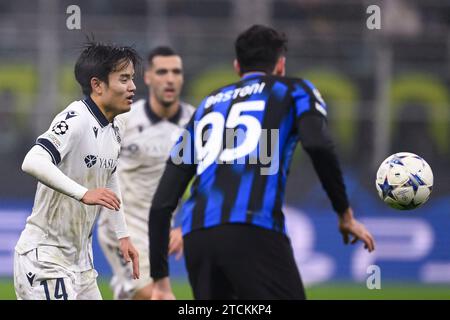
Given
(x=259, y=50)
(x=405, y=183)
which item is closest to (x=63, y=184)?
(x=259, y=50)

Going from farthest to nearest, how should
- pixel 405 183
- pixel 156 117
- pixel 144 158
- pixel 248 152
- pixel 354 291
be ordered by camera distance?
pixel 354 291 → pixel 156 117 → pixel 144 158 → pixel 405 183 → pixel 248 152

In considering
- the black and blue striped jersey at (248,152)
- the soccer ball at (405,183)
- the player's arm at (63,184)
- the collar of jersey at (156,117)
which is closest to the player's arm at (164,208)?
the black and blue striped jersey at (248,152)

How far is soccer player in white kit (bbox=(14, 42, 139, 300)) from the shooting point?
5434 mm

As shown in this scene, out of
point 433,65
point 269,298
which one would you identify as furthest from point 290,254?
point 433,65

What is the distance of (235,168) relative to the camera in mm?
5445

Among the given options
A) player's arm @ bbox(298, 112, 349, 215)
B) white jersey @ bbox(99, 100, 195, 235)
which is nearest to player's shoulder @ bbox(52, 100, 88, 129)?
player's arm @ bbox(298, 112, 349, 215)

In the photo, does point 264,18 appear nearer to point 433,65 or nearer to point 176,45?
point 176,45

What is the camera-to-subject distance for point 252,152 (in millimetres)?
5434

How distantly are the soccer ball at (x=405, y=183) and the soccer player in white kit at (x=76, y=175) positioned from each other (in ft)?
5.47

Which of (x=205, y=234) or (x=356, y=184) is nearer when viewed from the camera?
(x=205, y=234)

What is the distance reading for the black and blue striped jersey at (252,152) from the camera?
5.37 m

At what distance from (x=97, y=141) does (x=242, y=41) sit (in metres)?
1.06

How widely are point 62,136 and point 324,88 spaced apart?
1047 centimetres

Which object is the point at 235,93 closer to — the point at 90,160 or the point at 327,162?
the point at 327,162
